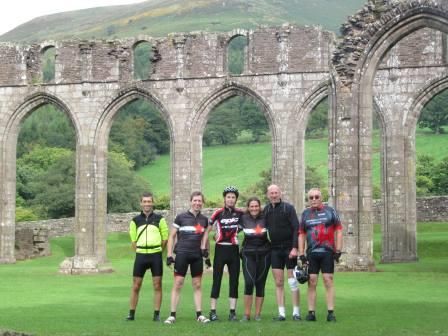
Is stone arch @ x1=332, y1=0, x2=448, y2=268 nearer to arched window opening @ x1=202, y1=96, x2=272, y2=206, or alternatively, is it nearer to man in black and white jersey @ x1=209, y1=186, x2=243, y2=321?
man in black and white jersey @ x1=209, y1=186, x2=243, y2=321

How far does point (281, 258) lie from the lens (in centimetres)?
1488

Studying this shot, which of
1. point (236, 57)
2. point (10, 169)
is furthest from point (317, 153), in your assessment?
point (10, 169)

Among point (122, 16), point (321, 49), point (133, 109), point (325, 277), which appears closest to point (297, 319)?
→ point (325, 277)

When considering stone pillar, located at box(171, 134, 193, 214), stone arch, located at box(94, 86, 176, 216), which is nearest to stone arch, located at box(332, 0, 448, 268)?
stone pillar, located at box(171, 134, 193, 214)

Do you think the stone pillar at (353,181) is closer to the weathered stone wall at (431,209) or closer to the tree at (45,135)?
the weathered stone wall at (431,209)

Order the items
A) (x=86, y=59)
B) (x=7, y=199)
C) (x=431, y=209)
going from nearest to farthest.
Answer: (x=86, y=59), (x=7, y=199), (x=431, y=209)

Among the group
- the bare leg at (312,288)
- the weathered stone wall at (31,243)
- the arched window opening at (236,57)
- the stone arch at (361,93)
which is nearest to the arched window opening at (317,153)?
the arched window opening at (236,57)

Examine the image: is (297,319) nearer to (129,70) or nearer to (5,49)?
(129,70)

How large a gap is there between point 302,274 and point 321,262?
32 cm

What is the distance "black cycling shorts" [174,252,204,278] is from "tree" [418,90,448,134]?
207ft

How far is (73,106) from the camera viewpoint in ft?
115

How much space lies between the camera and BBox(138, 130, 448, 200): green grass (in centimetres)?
6962

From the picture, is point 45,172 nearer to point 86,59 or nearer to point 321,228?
point 86,59

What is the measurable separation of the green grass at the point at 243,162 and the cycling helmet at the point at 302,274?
50.6 m
